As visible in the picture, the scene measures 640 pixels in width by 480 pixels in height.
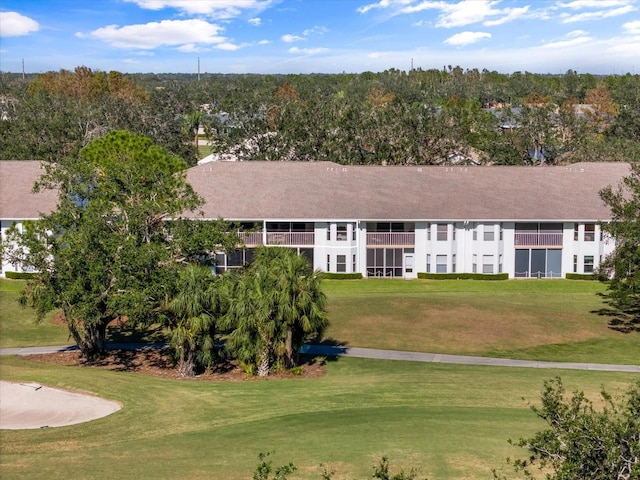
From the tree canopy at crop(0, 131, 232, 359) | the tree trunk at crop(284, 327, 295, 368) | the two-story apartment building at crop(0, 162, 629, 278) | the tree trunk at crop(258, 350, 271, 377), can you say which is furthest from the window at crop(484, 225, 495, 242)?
the tree trunk at crop(258, 350, 271, 377)

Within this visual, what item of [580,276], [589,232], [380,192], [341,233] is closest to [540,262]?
[580,276]

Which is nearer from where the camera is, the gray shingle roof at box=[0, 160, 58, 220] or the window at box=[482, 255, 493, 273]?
the gray shingle roof at box=[0, 160, 58, 220]

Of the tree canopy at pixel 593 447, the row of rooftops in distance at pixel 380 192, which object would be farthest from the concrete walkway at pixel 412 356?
the tree canopy at pixel 593 447

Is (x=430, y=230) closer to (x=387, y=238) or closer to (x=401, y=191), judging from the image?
(x=387, y=238)

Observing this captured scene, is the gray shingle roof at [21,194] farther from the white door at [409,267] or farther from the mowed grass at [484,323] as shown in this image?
the white door at [409,267]

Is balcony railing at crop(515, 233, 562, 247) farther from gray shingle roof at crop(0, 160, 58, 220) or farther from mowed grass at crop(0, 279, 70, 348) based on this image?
gray shingle roof at crop(0, 160, 58, 220)

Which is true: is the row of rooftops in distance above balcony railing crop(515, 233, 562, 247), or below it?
above

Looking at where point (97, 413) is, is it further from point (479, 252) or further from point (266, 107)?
point (266, 107)
